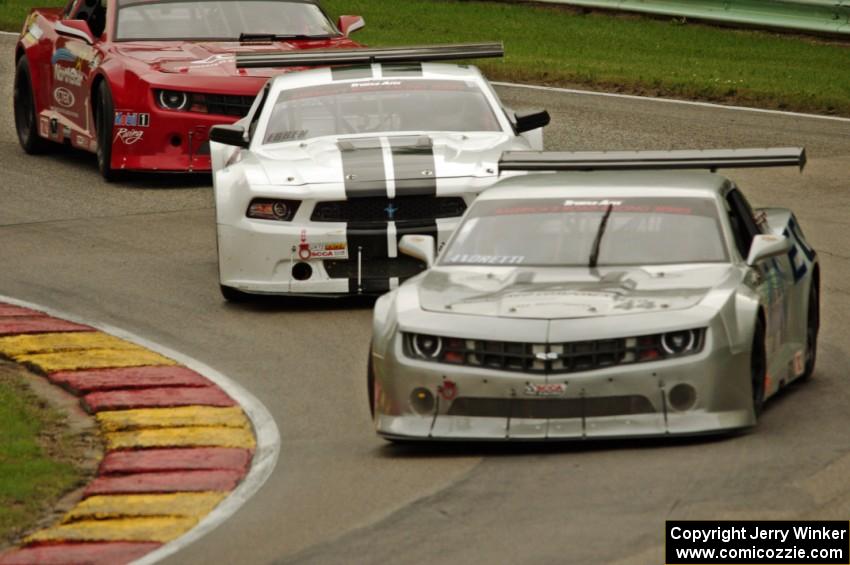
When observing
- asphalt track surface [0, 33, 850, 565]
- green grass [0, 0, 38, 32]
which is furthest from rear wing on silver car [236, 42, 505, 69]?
green grass [0, 0, 38, 32]

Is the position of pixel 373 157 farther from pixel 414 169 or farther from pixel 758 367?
pixel 758 367

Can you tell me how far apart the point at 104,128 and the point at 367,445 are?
8.53 m

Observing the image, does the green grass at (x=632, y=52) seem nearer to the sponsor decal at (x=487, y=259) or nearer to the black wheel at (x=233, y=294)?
the black wheel at (x=233, y=294)

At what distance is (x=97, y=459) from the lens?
31.8ft

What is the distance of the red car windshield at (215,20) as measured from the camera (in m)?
18.2

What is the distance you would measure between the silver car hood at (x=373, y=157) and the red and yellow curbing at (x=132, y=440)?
65.5 inches

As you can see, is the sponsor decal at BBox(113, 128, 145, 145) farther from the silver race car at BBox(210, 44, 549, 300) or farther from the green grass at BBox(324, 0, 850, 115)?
the green grass at BBox(324, 0, 850, 115)

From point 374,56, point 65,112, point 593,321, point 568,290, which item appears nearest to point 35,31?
point 65,112

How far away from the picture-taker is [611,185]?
10.4 meters

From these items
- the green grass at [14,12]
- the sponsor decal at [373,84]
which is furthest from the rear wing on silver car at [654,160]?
the green grass at [14,12]

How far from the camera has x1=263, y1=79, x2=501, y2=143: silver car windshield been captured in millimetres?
14000

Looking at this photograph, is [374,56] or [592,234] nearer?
[592,234]

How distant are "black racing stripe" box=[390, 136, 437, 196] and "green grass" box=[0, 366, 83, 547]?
284cm

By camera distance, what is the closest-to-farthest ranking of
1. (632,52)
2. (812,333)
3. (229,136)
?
(812,333)
(229,136)
(632,52)
